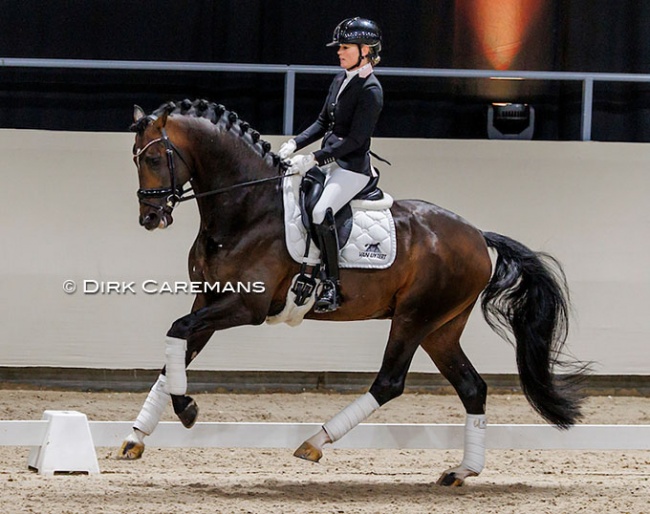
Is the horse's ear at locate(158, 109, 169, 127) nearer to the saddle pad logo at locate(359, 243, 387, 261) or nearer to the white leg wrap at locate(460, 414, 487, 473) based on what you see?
the saddle pad logo at locate(359, 243, 387, 261)

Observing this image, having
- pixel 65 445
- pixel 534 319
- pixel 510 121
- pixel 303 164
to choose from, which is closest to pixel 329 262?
pixel 303 164

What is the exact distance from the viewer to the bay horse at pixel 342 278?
430cm

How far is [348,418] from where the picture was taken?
4426 millimetres

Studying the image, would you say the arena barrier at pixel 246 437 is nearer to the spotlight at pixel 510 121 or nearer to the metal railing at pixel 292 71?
the metal railing at pixel 292 71

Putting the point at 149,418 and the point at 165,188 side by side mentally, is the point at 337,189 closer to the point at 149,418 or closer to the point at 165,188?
the point at 165,188

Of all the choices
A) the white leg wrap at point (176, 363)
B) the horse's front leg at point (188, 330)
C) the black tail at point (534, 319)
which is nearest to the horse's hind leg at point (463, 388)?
the black tail at point (534, 319)

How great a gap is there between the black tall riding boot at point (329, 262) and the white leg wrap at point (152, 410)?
71 centimetres

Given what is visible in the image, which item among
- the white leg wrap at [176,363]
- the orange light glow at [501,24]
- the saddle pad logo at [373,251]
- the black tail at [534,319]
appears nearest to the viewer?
the white leg wrap at [176,363]

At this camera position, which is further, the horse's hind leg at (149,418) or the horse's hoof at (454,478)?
the horse's hoof at (454,478)

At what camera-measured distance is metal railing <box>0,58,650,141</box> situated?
6.47m

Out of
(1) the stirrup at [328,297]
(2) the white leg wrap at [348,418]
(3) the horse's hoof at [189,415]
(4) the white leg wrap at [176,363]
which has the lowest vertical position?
(2) the white leg wrap at [348,418]

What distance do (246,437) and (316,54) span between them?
3201mm

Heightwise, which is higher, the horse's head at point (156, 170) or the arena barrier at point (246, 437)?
the horse's head at point (156, 170)

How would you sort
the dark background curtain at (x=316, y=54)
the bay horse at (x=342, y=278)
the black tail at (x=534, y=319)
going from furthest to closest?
the dark background curtain at (x=316, y=54) → the black tail at (x=534, y=319) → the bay horse at (x=342, y=278)
